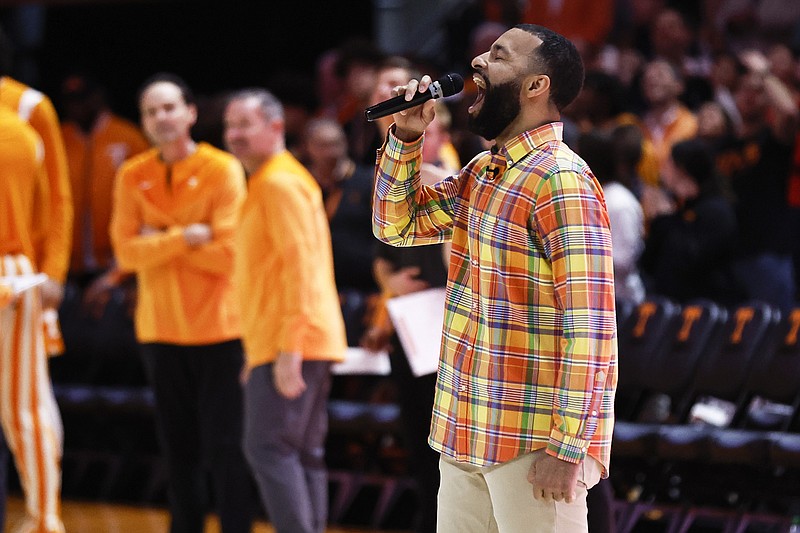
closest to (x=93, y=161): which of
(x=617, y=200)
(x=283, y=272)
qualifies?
(x=617, y=200)

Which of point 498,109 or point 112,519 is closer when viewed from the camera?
point 498,109

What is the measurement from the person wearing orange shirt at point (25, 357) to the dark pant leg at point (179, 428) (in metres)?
0.39

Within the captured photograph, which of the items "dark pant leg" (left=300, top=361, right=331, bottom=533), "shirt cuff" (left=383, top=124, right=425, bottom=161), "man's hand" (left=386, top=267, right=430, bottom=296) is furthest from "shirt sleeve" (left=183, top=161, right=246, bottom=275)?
"shirt cuff" (left=383, top=124, right=425, bottom=161)

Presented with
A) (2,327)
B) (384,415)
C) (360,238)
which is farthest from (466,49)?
(2,327)

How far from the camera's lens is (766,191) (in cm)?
624

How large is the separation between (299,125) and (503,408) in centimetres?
574

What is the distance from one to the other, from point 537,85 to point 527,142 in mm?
122

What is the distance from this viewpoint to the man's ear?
2639mm

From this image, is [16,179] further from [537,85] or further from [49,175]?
[537,85]

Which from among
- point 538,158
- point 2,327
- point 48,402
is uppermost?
point 538,158

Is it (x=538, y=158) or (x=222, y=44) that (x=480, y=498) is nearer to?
(x=538, y=158)

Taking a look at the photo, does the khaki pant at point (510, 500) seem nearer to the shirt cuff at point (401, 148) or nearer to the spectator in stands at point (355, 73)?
the shirt cuff at point (401, 148)

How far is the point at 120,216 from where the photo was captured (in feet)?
16.3

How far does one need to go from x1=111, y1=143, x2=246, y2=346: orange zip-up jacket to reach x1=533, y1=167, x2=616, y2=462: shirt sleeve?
2.43 meters
